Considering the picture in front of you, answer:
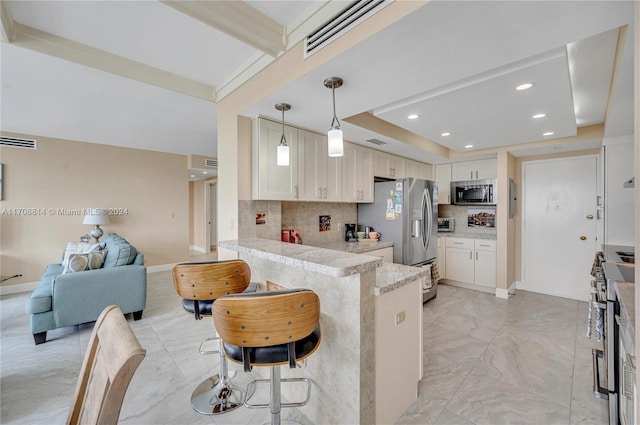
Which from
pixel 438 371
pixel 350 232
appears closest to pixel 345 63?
pixel 438 371

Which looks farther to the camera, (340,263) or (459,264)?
(459,264)

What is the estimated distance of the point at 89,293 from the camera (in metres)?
2.96

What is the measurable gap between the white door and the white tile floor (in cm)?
76

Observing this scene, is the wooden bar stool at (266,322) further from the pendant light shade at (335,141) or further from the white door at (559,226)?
the white door at (559,226)

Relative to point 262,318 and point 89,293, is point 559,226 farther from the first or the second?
point 89,293

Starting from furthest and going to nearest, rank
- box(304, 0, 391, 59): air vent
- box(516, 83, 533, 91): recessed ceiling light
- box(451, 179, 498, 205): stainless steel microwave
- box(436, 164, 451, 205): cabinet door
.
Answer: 1. box(436, 164, 451, 205): cabinet door
2. box(451, 179, 498, 205): stainless steel microwave
3. box(516, 83, 533, 91): recessed ceiling light
4. box(304, 0, 391, 59): air vent

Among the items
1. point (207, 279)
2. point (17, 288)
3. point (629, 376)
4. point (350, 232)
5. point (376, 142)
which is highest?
point (376, 142)

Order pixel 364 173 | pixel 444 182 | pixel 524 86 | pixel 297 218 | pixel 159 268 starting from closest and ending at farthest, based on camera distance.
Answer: pixel 524 86 < pixel 297 218 < pixel 364 173 < pixel 444 182 < pixel 159 268

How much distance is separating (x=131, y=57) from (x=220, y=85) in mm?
768

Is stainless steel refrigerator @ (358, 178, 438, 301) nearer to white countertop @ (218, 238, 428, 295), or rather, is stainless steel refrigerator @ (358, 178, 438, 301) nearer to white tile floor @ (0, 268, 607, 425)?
white tile floor @ (0, 268, 607, 425)

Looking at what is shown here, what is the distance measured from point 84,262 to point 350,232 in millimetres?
3329

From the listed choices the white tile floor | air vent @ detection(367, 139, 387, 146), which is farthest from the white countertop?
air vent @ detection(367, 139, 387, 146)

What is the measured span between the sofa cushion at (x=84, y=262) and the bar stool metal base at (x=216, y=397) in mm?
2146

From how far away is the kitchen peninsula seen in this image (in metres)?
1.47
